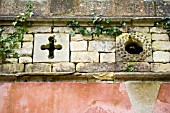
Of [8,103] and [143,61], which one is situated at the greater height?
[143,61]

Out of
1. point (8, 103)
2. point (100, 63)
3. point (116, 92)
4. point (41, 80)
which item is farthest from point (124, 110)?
point (8, 103)

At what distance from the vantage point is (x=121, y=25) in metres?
4.63

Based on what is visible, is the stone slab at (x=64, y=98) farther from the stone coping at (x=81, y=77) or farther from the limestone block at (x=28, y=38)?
the limestone block at (x=28, y=38)

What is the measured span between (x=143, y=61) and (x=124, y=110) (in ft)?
2.04

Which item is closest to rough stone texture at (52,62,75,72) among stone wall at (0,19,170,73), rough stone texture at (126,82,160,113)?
stone wall at (0,19,170,73)

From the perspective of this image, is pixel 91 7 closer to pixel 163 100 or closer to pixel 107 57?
pixel 107 57

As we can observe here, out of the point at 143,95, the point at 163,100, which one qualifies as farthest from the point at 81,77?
the point at 163,100

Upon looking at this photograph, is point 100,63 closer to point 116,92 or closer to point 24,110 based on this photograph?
point 116,92

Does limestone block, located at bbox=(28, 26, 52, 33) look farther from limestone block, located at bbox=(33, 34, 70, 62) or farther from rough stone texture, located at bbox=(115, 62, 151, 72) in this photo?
rough stone texture, located at bbox=(115, 62, 151, 72)

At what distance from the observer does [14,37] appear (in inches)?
181

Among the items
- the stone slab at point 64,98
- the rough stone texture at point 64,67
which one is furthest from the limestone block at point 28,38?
the stone slab at point 64,98

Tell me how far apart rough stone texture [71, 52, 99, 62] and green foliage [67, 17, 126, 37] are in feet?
0.78

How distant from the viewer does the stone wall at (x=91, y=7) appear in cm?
474

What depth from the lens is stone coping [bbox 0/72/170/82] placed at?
4.31 meters
